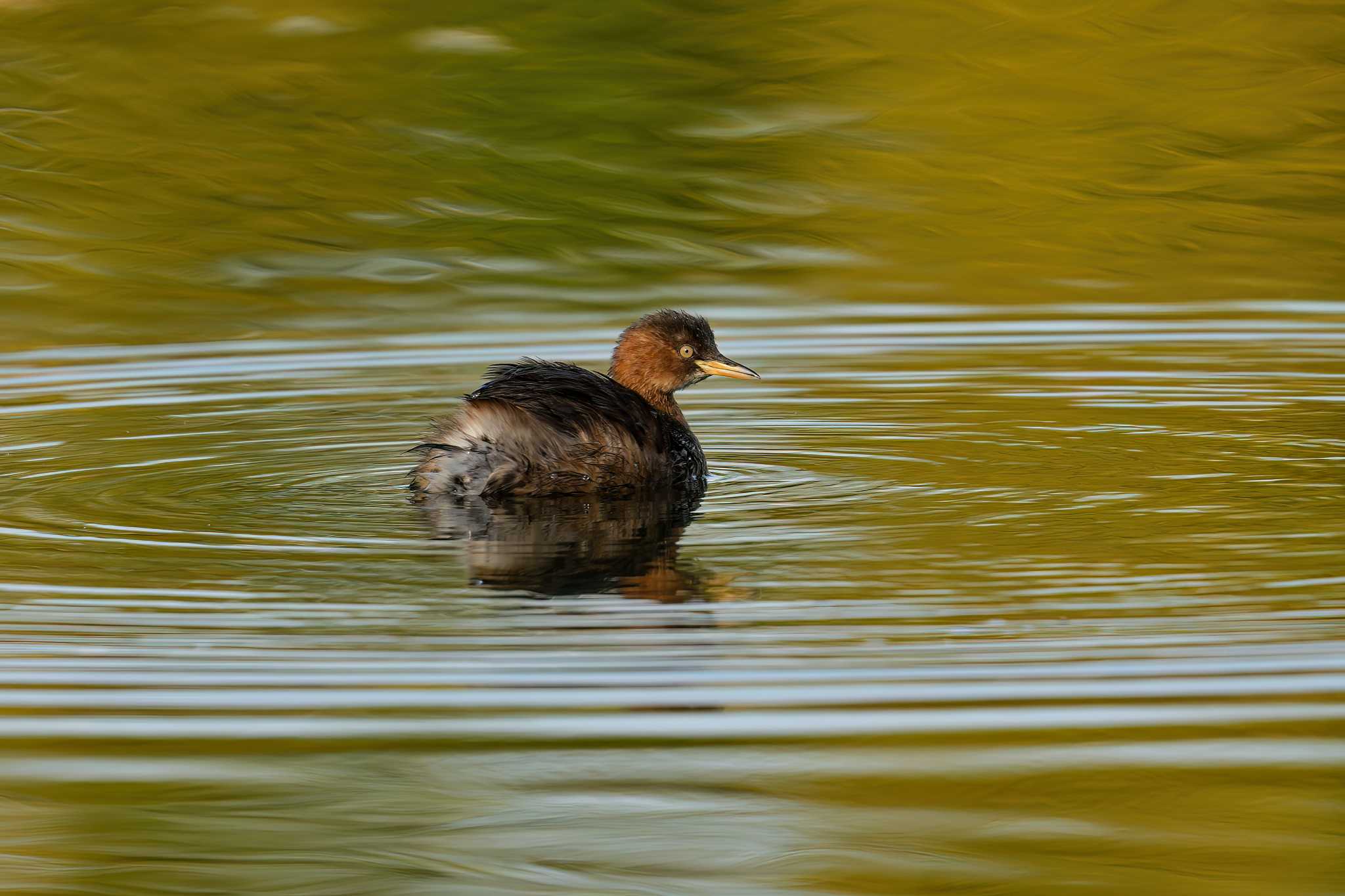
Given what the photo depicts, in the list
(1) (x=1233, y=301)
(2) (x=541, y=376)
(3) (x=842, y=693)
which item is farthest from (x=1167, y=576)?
(1) (x=1233, y=301)

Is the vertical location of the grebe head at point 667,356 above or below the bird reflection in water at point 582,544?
above

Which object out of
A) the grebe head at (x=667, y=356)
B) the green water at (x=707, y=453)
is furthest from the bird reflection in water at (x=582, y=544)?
the grebe head at (x=667, y=356)

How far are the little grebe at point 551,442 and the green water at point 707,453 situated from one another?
250 millimetres

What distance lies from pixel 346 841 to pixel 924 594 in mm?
2255

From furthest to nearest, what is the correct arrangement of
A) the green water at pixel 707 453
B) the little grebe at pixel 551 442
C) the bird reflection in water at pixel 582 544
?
the little grebe at pixel 551 442, the bird reflection in water at pixel 582 544, the green water at pixel 707 453

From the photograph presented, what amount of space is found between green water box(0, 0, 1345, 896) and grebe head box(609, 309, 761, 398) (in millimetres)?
444

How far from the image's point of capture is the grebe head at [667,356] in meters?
9.95

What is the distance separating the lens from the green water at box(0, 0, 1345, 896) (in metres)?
5.11

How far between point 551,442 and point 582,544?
90cm

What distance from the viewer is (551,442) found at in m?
8.77

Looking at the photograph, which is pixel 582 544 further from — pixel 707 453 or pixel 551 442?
pixel 707 453

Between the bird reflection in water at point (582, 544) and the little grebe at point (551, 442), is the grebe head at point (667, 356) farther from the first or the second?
the bird reflection in water at point (582, 544)

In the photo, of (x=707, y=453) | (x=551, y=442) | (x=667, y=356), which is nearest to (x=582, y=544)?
(x=551, y=442)

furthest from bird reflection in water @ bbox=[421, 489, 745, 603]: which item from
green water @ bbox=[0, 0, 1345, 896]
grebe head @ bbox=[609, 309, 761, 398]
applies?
grebe head @ bbox=[609, 309, 761, 398]
